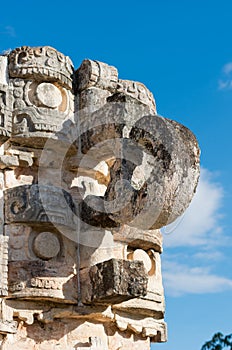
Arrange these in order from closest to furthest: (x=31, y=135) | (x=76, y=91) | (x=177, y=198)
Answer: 1. (x=177, y=198)
2. (x=31, y=135)
3. (x=76, y=91)

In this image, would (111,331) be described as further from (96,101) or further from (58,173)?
(96,101)

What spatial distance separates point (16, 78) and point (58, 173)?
3.38 ft

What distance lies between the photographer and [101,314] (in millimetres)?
7180

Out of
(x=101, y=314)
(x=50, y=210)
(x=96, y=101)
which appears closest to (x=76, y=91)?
(x=96, y=101)

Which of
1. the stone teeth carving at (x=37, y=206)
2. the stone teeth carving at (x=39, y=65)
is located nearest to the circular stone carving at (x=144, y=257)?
the stone teeth carving at (x=37, y=206)

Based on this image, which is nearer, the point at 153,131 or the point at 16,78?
the point at 153,131

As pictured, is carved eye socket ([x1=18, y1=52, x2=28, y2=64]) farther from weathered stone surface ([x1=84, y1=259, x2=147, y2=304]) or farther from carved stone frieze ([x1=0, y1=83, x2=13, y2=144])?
weathered stone surface ([x1=84, y1=259, x2=147, y2=304])

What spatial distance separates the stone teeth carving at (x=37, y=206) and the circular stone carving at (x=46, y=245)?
5.2 inches

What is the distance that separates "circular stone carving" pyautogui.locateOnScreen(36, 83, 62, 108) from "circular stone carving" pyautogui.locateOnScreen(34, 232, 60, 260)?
4.24 ft

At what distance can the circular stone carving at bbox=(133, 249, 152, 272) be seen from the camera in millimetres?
7777

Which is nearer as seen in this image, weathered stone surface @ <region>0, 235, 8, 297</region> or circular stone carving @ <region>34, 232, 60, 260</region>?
weathered stone surface @ <region>0, 235, 8, 297</region>

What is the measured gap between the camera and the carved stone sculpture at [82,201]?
272 inches

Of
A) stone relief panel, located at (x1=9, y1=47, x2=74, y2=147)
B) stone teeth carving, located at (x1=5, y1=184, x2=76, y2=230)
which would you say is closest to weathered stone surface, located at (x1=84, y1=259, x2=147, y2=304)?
stone teeth carving, located at (x1=5, y1=184, x2=76, y2=230)

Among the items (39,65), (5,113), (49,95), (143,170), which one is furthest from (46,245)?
(39,65)
